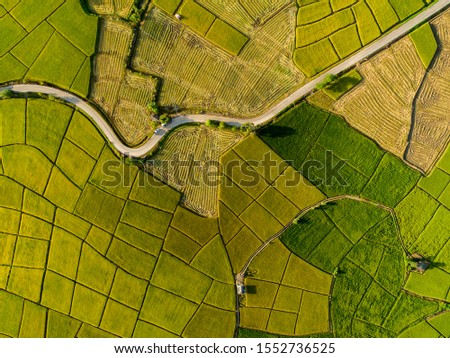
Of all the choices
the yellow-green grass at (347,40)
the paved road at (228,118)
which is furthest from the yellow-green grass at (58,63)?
the yellow-green grass at (347,40)

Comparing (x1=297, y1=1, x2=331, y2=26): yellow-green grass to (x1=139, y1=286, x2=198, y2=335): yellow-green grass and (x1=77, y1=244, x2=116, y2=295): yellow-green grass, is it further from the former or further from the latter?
(x1=77, y1=244, x2=116, y2=295): yellow-green grass

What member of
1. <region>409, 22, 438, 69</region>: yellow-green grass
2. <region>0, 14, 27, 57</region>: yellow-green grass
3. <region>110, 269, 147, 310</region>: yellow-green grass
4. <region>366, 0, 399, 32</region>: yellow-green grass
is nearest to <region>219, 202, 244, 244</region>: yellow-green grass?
<region>110, 269, 147, 310</region>: yellow-green grass

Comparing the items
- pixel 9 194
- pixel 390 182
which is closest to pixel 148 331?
pixel 9 194

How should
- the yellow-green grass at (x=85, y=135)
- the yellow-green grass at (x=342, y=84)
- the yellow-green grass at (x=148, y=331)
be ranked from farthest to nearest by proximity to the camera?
the yellow-green grass at (x=148, y=331) < the yellow-green grass at (x=85, y=135) < the yellow-green grass at (x=342, y=84)

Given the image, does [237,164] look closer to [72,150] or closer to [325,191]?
[325,191]

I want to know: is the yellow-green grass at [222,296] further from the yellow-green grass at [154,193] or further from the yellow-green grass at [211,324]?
the yellow-green grass at [154,193]

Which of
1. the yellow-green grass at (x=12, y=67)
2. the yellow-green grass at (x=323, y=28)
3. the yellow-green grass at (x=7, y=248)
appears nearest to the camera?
the yellow-green grass at (x=323, y=28)

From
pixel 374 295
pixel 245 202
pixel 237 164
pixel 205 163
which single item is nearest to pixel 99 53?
Result: pixel 205 163
